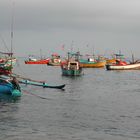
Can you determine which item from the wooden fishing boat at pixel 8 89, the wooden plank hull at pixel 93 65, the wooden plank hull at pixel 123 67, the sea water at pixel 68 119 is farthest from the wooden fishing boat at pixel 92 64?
the wooden fishing boat at pixel 8 89

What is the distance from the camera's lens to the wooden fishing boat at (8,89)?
157 feet

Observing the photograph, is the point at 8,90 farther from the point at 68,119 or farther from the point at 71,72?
the point at 71,72

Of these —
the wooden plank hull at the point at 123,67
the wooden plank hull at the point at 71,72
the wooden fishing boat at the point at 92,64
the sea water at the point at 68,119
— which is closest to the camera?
the sea water at the point at 68,119

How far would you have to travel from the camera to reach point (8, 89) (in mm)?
47781

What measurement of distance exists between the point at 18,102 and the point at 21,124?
42.9 ft

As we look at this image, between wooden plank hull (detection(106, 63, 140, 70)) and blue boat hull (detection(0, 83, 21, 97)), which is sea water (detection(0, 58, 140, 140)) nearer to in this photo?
blue boat hull (detection(0, 83, 21, 97))

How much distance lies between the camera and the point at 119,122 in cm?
3322

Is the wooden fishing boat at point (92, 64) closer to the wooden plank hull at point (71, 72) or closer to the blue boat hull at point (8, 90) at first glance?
the wooden plank hull at point (71, 72)

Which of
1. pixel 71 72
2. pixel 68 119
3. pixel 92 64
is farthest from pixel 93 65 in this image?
pixel 68 119

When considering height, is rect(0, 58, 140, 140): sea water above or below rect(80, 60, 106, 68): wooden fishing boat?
below

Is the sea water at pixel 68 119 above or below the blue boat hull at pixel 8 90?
below

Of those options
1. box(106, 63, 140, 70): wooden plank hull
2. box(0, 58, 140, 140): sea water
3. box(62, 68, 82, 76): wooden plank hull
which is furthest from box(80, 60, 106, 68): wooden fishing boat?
box(0, 58, 140, 140): sea water

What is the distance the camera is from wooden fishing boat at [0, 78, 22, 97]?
A: 47719mm

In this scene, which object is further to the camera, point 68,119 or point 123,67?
point 123,67
